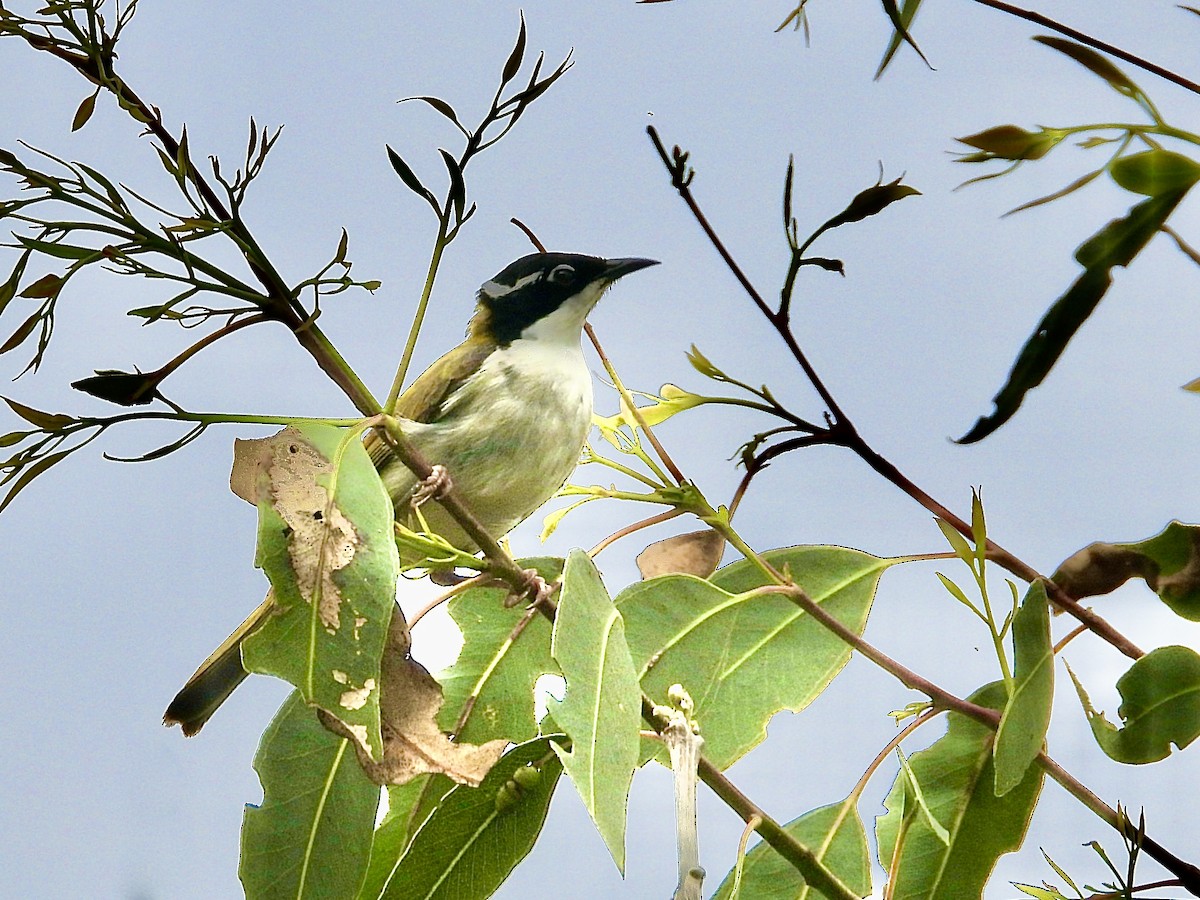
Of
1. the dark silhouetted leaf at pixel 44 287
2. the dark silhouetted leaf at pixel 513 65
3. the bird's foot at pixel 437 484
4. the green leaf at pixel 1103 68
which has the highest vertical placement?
the dark silhouetted leaf at pixel 513 65

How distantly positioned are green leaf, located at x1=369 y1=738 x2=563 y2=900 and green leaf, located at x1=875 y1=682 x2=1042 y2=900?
1.34 feet

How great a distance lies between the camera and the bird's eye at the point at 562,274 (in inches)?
104

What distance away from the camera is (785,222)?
129cm

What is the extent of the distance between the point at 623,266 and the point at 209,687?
3.93 feet

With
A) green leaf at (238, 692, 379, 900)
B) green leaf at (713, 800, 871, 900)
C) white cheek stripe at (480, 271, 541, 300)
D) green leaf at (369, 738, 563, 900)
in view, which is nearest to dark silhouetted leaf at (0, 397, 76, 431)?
green leaf at (238, 692, 379, 900)

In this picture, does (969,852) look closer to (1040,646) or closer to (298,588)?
(1040,646)

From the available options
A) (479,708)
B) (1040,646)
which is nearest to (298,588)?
(479,708)

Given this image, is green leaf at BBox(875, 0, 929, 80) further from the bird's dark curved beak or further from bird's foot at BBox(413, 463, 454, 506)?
the bird's dark curved beak

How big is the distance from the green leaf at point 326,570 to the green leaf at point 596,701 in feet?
0.51

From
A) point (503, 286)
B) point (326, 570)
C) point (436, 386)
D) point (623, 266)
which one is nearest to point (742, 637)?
point (326, 570)

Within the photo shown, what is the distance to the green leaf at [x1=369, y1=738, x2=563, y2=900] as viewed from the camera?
1400 mm

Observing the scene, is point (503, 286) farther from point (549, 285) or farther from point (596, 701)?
point (596, 701)

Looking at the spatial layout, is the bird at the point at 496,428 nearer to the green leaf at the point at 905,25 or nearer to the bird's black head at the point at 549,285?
the bird's black head at the point at 549,285

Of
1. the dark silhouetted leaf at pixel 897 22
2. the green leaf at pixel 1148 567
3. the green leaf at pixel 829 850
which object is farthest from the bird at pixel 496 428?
the dark silhouetted leaf at pixel 897 22
